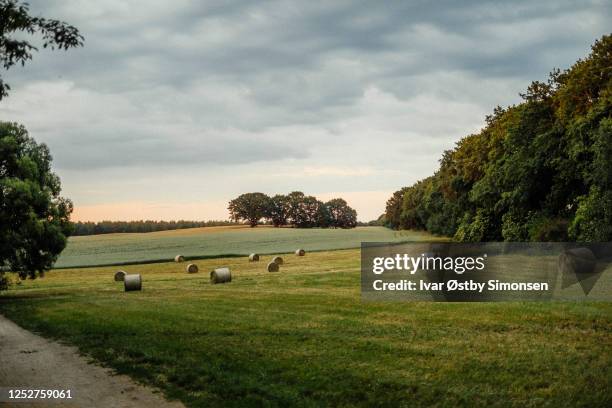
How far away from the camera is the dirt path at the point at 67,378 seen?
10.1m

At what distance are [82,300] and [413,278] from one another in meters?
16.6

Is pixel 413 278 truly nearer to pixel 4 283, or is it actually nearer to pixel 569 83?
pixel 4 283

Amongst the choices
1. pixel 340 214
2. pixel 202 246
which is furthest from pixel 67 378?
pixel 340 214

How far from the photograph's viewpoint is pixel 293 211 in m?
160

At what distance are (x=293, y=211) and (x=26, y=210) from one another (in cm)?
13087

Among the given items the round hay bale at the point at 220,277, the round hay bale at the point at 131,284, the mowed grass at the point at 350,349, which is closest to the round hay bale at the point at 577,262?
the mowed grass at the point at 350,349

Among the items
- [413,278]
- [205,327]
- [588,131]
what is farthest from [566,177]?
[205,327]

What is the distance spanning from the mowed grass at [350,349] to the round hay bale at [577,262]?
7880mm

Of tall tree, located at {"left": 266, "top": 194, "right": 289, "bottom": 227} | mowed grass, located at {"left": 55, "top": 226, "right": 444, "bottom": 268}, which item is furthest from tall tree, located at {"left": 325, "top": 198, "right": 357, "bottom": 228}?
mowed grass, located at {"left": 55, "top": 226, "right": 444, "bottom": 268}

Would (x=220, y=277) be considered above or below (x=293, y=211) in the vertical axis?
below

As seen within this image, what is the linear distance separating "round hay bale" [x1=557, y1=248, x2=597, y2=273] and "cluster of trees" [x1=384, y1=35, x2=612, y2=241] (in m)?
10.5

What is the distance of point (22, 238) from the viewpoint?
1242 inches

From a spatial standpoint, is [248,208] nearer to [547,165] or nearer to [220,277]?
[547,165]

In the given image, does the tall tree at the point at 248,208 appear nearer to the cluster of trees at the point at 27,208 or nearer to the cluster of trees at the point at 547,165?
the cluster of trees at the point at 547,165
